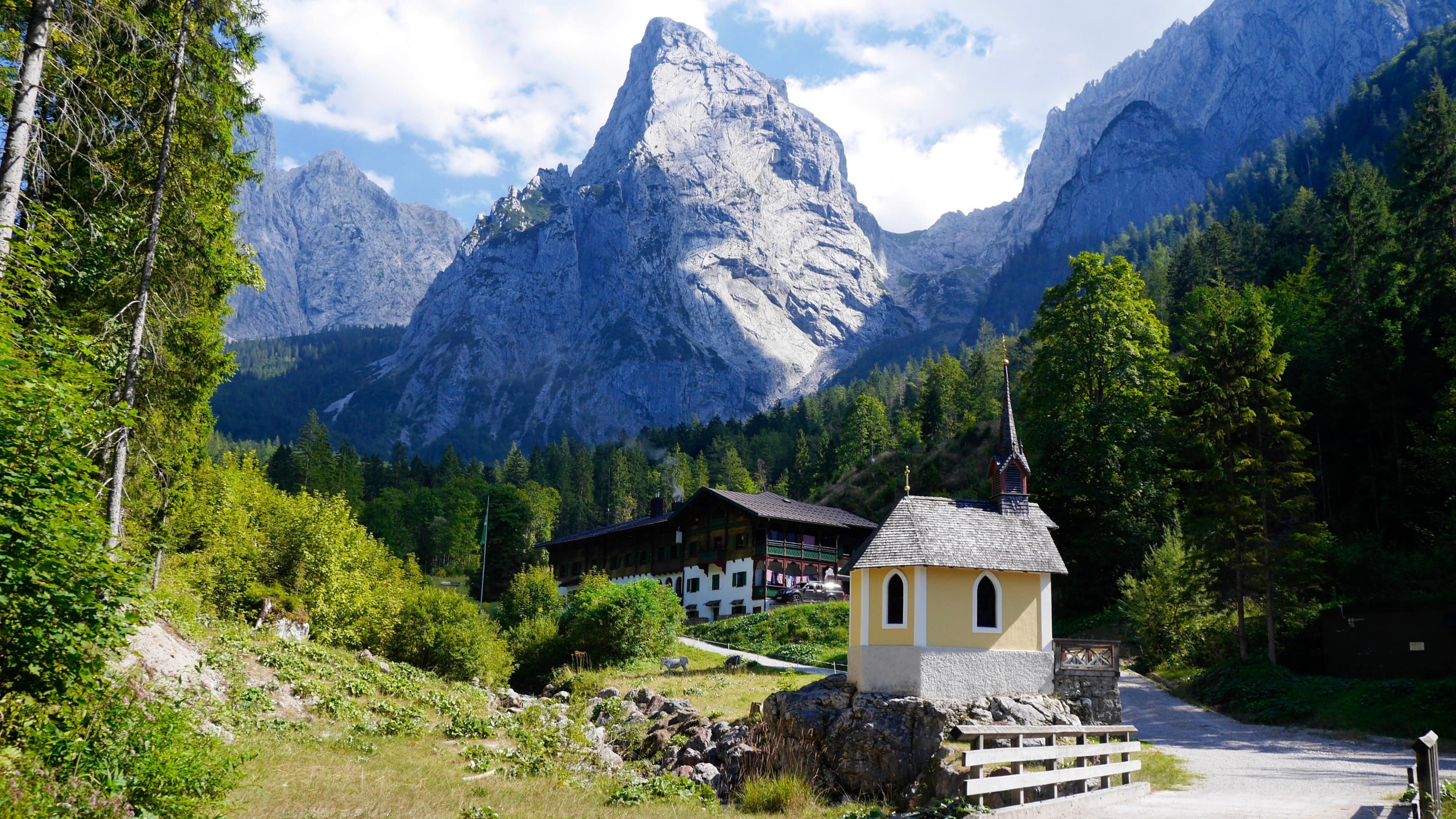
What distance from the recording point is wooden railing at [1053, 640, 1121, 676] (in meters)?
25.4

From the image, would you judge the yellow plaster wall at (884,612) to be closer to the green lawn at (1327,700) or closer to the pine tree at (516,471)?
the green lawn at (1327,700)

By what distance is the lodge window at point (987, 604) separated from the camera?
25859 millimetres

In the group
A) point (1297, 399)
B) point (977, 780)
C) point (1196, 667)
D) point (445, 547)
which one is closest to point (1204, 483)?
point (1196, 667)

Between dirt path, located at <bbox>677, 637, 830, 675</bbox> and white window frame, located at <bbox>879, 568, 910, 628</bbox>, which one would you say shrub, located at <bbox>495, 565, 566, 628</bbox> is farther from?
white window frame, located at <bbox>879, 568, 910, 628</bbox>

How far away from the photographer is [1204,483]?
122ft

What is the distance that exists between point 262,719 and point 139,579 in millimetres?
9017

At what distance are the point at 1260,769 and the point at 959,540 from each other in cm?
905

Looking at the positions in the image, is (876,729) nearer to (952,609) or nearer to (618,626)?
(952,609)

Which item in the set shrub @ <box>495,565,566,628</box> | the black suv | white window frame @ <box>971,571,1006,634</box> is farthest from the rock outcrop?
the black suv

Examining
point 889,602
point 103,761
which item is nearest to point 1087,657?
point 889,602

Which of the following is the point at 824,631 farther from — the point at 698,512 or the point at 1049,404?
the point at 698,512

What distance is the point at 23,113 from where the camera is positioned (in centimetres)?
1261

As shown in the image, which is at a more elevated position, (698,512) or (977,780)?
(698,512)

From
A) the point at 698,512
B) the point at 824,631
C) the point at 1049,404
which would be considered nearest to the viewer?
the point at 824,631
